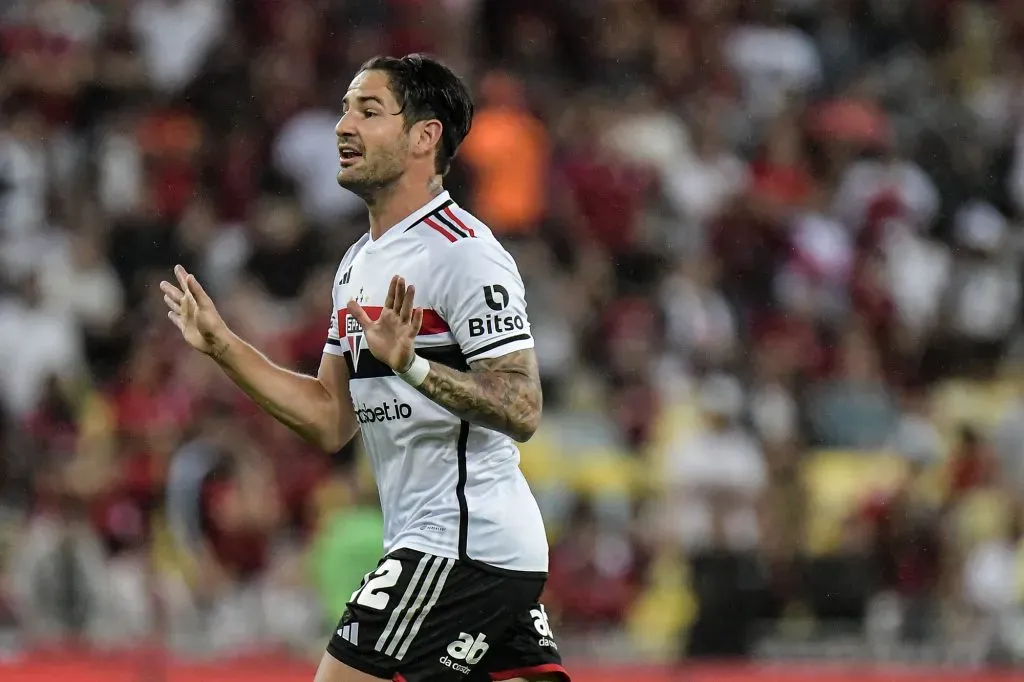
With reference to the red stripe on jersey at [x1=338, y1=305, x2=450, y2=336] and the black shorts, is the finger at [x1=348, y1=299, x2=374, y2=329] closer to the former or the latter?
the red stripe on jersey at [x1=338, y1=305, x2=450, y2=336]

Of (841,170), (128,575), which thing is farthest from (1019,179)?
(128,575)

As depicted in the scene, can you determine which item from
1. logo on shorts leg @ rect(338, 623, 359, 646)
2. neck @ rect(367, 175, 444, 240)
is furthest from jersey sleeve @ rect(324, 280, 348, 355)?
logo on shorts leg @ rect(338, 623, 359, 646)

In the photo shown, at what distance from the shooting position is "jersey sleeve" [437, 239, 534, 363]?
16.1ft

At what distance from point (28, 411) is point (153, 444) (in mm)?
1019

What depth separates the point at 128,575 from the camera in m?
10.1

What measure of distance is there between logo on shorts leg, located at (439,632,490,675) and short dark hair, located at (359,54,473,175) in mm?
1386

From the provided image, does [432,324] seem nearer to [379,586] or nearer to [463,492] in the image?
[463,492]

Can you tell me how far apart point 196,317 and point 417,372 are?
0.88 metres

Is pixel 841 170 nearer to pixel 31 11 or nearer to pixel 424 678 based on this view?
pixel 31 11

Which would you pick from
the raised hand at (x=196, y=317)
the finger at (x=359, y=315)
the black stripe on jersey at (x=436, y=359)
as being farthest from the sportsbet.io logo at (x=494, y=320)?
the raised hand at (x=196, y=317)

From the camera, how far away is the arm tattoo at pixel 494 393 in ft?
15.5

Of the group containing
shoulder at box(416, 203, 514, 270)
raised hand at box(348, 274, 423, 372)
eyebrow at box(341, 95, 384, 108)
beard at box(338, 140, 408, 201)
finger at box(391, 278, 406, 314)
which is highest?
eyebrow at box(341, 95, 384, 108)

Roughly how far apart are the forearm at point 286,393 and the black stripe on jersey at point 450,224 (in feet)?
2.23

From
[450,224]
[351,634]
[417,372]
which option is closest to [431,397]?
[417,372]
